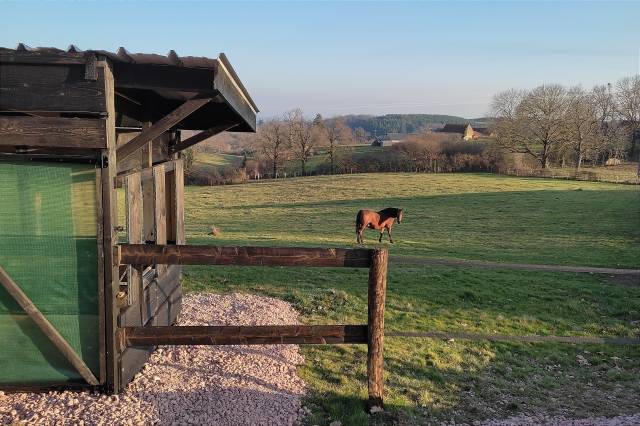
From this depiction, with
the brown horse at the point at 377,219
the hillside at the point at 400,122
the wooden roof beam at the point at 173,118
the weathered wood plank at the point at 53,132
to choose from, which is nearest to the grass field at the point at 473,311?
the brown horse at the point at 377,219

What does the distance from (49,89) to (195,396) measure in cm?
313

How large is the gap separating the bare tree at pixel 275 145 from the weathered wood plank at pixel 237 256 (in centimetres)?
6029

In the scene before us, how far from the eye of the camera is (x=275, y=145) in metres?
67.2

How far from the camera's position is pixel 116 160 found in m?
4.66

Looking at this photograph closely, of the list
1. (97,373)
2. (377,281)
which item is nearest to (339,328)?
(377,281)

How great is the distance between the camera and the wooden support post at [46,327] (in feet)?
14.5

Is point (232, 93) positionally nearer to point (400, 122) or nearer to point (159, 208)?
point (159, 208)

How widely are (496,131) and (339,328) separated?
63890 millimetres

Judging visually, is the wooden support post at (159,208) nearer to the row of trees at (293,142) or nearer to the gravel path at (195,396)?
the gravel path at (195,396)

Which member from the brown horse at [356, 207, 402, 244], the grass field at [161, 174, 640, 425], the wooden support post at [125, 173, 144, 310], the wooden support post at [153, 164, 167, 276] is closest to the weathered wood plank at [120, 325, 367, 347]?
the wooden support post at [125, 173, 144, 310]

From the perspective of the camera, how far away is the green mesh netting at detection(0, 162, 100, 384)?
445 cm

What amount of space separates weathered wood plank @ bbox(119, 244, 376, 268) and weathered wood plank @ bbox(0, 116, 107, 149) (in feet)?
3.34

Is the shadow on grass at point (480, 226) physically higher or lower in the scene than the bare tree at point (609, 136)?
lower

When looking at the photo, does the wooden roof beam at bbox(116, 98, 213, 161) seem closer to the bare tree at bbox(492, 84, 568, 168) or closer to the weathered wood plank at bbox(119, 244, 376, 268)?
the weathered wood plank at bbox(119, 244, 376, 268)
